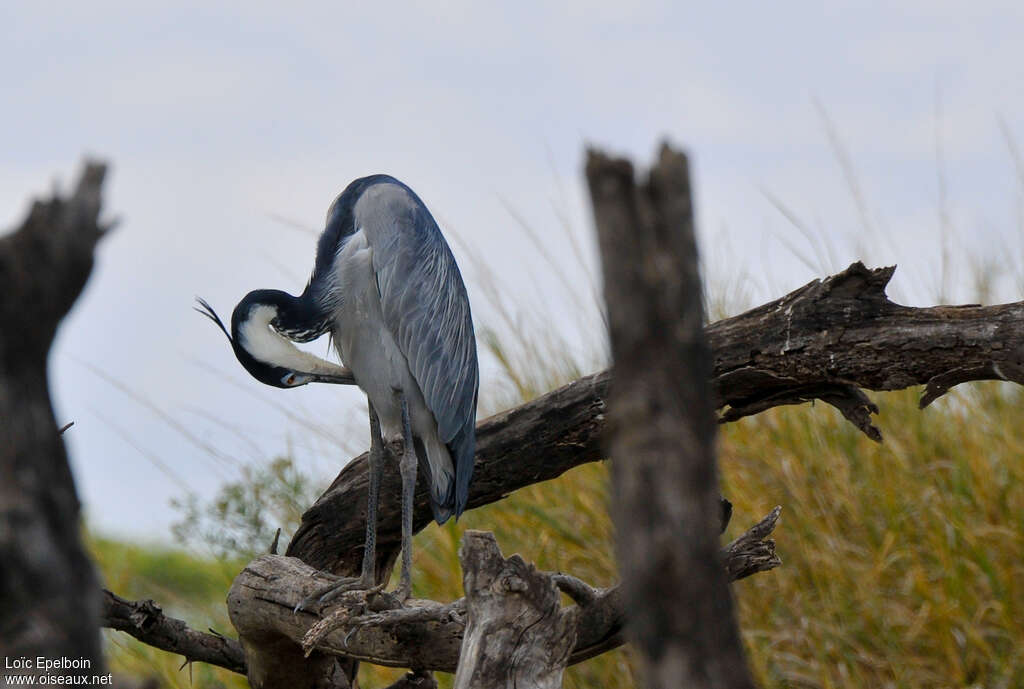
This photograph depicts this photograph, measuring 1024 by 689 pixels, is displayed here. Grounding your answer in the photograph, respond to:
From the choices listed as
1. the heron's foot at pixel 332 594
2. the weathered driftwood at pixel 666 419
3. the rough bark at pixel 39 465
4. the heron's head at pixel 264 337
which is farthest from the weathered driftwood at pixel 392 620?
the rough bark at pixel 39 465

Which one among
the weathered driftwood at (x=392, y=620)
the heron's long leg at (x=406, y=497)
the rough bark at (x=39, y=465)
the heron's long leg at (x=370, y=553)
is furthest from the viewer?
the heron's long leg at (x=406, y=497)

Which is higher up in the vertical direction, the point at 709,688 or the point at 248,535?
the point at 248,535

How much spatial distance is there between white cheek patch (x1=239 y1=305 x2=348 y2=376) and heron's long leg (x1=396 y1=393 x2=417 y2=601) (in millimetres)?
379

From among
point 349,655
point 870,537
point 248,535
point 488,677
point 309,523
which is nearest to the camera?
point 488,677

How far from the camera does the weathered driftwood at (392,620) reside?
9.02ft

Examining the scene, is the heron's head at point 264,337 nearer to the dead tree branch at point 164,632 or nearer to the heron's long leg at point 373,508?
the heron's long leg at point 373,508

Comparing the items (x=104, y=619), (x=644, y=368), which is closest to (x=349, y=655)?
(x=104, y=619)

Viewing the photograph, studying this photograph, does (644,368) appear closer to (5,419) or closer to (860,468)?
(5,419)

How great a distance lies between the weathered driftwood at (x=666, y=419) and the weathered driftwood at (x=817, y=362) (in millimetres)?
1810

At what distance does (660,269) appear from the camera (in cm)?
117

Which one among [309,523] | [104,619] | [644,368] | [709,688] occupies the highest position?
[309,523]

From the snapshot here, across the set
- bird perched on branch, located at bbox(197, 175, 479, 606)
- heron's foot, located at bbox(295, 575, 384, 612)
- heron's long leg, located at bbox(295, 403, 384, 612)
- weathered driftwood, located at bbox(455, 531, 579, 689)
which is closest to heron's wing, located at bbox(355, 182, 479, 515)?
bird perched on branch, located at bbox(197, 175, 479, 606)

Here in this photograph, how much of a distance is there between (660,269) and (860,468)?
13.4 feet

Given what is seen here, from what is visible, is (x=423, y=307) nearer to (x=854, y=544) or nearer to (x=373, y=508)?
(x=373, y=508)
